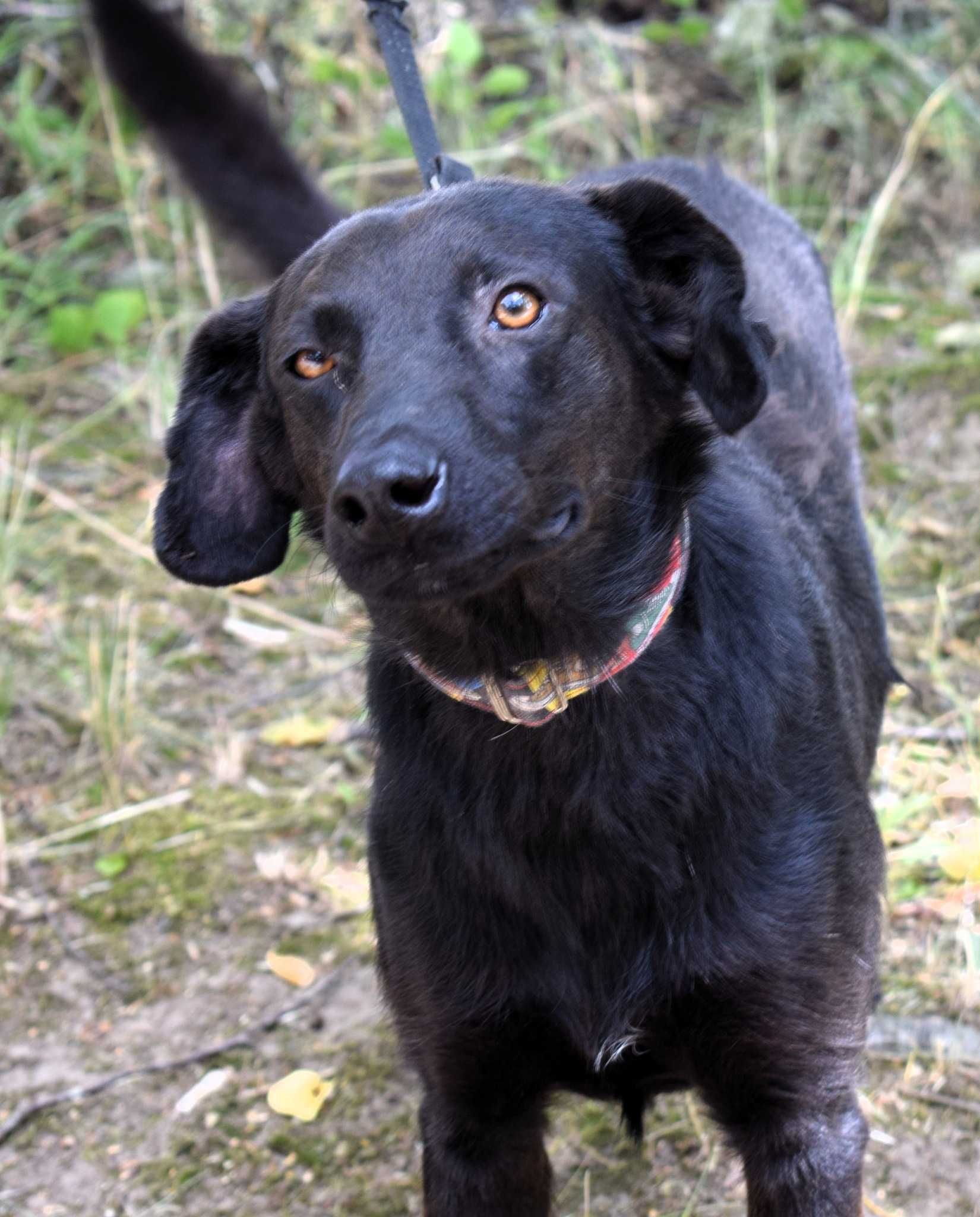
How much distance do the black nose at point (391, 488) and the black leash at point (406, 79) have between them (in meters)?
1.05

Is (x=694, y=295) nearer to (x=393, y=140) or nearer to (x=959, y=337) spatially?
(x=959, y=337)

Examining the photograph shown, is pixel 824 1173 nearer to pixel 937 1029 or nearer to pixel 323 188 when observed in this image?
pixel 937 1029

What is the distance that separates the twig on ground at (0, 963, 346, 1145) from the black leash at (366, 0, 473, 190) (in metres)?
1.72

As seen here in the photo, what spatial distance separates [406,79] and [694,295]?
32.2 inches

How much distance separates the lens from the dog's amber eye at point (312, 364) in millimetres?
2170

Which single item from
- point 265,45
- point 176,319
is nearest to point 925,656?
point 176,319

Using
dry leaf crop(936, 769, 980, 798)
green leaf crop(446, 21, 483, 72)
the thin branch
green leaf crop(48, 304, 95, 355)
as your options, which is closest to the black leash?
dry leaf crop(936, 769, 980, 798)

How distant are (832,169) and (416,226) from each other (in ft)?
→ 13.5

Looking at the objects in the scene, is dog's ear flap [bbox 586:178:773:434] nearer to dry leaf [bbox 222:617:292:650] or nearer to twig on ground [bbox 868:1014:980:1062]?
twig on ground [bbox 868:1014:980:1062]

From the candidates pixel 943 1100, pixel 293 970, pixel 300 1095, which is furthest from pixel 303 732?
pixel 943 1100

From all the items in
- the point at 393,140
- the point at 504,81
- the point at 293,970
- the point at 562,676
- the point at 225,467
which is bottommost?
the point at 293,970

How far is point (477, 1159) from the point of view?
2328 millimetres

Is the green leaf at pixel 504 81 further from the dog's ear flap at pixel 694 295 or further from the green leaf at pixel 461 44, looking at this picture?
A: the dog's ear flap at pixel 694 295

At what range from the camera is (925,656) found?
407cm
